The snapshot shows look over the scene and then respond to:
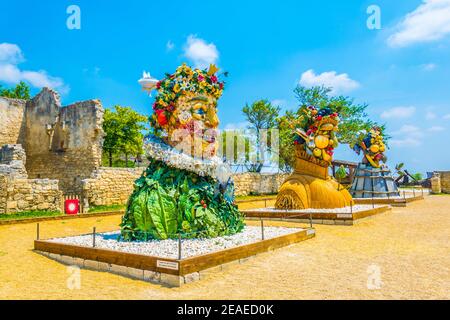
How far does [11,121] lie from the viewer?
24.2 meters

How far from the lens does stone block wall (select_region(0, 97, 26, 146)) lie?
936 inches

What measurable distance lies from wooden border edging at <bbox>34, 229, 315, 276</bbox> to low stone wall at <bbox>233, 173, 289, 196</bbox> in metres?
18.8

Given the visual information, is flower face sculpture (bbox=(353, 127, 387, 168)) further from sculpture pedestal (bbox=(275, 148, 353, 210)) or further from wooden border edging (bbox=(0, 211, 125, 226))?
wooden border edging (bbox=(0, 211, 125, 226))

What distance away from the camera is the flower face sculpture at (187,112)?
7.78 metres

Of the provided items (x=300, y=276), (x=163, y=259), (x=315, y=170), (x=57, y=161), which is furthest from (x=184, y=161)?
(x=57, y=161)

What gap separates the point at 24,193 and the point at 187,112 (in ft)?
33.5

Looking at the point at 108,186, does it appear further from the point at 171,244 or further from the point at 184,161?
the point at 171,244

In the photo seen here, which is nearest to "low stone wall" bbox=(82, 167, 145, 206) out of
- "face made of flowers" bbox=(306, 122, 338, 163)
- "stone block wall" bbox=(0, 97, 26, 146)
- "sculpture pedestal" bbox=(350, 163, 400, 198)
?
"stone block wall" bbox=(0, 97, 26, 146)

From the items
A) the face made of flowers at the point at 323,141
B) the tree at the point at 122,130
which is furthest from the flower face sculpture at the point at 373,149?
the tree at the point at 122,130

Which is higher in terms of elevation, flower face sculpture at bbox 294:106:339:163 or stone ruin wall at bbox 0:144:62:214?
flower face sculpture at bbox 294:106:339:163
